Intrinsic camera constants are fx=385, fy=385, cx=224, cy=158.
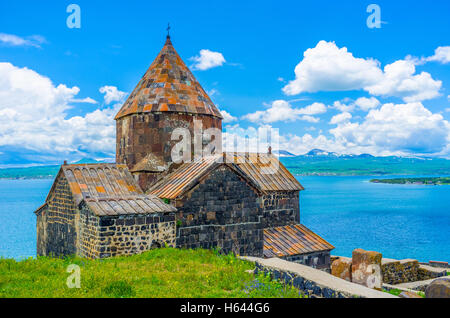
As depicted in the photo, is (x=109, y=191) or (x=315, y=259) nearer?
(x=109, y=191)

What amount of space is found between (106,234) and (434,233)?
50819mm

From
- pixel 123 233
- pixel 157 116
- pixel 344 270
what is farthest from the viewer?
pixel 157 116

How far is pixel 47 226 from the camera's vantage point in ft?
45.0

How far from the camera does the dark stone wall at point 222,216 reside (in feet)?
38.5

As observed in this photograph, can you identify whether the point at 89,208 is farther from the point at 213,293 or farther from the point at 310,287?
the point at 310,287

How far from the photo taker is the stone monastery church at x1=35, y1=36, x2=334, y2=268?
35.6ft

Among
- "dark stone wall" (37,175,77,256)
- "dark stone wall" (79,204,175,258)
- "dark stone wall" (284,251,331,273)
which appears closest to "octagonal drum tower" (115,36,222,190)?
"dark stone wall" (37,175,77,256)

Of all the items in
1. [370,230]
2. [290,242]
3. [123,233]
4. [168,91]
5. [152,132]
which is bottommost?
[370,230]

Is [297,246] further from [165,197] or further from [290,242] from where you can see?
[165,197]

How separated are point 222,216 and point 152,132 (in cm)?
426

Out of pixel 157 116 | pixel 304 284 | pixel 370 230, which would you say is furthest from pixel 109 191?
pixel 370 230

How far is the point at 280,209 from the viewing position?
1641cm

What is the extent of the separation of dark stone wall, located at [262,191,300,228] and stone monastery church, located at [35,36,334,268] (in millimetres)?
43

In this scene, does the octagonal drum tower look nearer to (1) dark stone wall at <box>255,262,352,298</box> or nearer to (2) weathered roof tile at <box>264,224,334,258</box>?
(2) weathered roof tile at <box>264,224,334,258</box>
